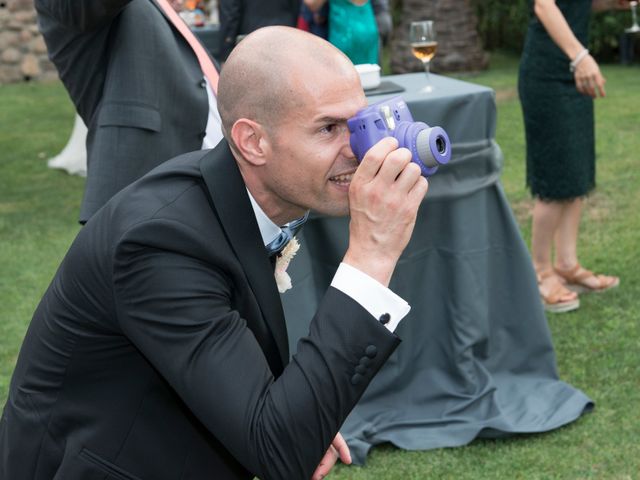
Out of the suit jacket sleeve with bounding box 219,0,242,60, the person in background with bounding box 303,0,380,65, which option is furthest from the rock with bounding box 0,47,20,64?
the person in background with bounding box 303,0,380,65

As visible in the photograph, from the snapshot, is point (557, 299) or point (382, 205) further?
point (557, 299)

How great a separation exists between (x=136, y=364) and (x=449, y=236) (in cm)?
216

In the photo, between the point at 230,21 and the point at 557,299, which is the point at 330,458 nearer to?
the point at 557,299

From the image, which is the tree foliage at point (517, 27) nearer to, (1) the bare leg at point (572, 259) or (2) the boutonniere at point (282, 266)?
(1) the bare leg at point (572, 259)

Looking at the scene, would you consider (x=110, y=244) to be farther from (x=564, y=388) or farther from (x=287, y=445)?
(x=564, y=388)

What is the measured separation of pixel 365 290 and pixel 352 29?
16.4 feet

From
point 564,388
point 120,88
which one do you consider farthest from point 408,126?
point 564,388

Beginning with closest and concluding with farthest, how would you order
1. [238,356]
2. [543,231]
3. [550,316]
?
[238,356] < [550,316] < [543,231]

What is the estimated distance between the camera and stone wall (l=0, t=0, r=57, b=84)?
14.7m

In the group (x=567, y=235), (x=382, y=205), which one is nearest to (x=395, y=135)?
(x=382, y=205)

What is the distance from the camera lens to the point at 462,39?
13844 millimetres

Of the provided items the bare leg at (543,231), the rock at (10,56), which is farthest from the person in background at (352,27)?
the rock at (10,56)

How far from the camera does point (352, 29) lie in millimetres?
6590

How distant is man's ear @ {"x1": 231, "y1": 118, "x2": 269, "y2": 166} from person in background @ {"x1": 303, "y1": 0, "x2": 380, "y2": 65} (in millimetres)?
4742
